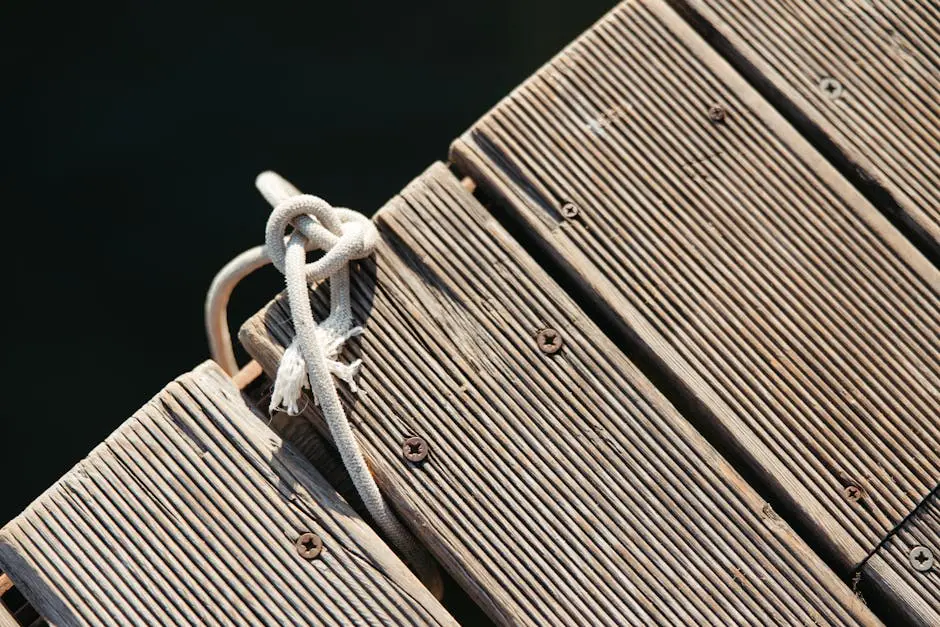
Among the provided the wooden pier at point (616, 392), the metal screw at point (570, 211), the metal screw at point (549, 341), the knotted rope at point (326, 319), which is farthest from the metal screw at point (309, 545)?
the metal screw at point (570, 211)

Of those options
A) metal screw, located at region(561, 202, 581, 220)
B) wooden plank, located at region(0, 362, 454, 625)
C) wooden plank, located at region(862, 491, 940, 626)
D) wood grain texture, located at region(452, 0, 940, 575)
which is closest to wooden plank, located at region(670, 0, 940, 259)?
wood grain texture, located at region(452, 0, 940, 575)

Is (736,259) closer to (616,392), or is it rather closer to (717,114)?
(717,114)

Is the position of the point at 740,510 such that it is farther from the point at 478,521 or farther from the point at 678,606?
the point at 478,521

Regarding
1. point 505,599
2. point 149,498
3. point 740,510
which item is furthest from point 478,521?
point 149,498

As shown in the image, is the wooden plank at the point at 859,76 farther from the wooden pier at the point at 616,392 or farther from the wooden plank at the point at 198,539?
the wooden plank at the point at 198,539

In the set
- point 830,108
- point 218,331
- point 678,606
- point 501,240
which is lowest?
point 678,606

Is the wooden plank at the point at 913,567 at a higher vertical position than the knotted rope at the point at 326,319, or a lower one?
lower
